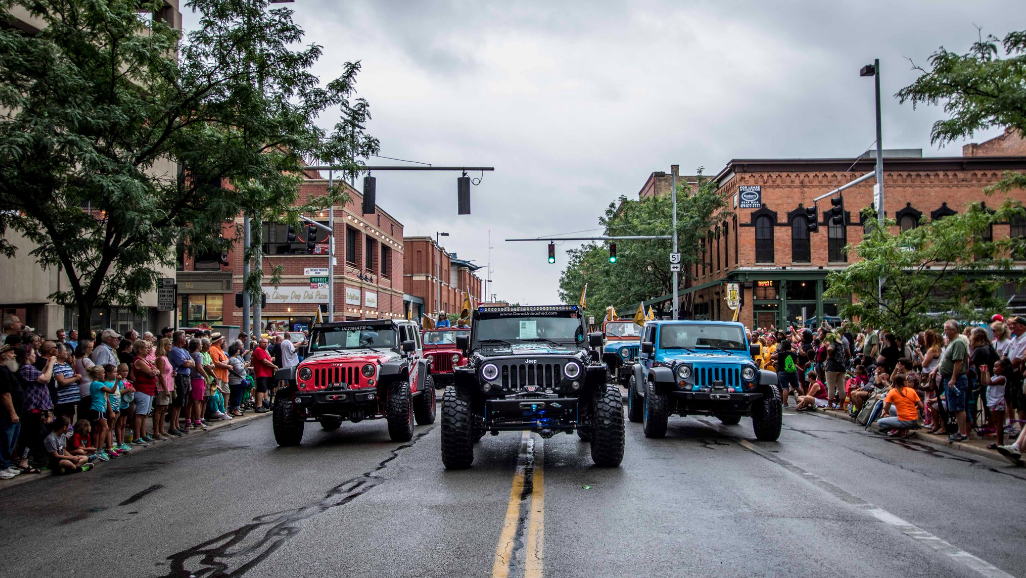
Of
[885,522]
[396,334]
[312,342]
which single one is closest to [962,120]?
[885,522]

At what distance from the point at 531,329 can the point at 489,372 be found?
2.16 m

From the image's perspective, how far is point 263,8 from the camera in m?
14.0

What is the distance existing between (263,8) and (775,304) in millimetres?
32010

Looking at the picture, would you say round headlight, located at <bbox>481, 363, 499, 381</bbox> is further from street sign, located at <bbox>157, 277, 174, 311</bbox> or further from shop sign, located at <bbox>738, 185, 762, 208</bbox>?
shop sign, located at <bbox>738, 185, 762, 208</bbox>

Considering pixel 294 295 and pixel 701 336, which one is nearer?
pixel 701 336

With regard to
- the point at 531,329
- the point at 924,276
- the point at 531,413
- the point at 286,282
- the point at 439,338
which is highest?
the point at 286,282

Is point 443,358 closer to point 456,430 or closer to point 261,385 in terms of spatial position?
point 261,385

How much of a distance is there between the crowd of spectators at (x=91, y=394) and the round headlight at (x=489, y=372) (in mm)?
5942

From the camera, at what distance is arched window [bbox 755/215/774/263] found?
39.6 metres

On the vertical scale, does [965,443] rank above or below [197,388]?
below

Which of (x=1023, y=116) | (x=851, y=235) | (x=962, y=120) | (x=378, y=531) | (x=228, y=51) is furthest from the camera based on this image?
(x=851, y=235)

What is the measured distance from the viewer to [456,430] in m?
9.77

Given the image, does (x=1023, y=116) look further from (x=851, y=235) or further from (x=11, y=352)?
(x=851, y=235)

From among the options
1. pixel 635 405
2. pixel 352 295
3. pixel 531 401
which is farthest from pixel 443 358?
pixel 352 295
